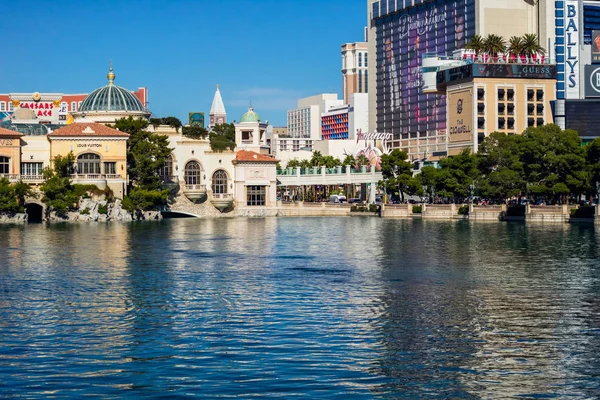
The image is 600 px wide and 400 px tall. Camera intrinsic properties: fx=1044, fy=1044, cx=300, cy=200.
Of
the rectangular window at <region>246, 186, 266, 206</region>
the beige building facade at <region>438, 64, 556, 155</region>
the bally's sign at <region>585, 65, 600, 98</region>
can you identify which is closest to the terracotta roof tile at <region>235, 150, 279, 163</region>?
the rectangular window at <region>246, 186, 266, 206</region>

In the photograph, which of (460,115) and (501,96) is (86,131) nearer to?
(460,115)

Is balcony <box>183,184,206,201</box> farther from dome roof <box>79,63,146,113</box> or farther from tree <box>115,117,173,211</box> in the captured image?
dome roof <box>79,63,146,113</box>

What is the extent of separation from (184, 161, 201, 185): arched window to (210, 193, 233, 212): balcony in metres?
3.06

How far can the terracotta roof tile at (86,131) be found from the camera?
126812mm

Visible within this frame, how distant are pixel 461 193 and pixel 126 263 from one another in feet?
235

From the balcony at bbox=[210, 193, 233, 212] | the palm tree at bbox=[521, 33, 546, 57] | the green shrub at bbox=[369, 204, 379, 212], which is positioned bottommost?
the green shrub at bbox=[369, 204, 379, 212]

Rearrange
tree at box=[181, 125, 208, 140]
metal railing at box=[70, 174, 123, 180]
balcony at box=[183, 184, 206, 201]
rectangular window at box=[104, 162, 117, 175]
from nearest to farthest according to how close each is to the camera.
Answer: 1. metal railing at box=[70, 174, 123, 180]
2. rectangular window at box=[104, 162, 117, 175]
3. balcony at box=[183, 184, 206, 201]
4. tree at box=[181, 125, 208, 140]

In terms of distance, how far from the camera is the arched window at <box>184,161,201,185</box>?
467 ft

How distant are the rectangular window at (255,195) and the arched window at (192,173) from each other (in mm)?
7392

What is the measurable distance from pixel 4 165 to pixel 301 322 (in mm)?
94419

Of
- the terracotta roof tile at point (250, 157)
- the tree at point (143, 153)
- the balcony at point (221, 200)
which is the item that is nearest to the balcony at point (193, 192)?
the balcony at point (221, 200)

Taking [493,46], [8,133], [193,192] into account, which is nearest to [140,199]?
[193,192]

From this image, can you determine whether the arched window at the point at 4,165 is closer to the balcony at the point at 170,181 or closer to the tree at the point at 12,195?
the tree at the point at 12,195

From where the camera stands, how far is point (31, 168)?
128625mm
